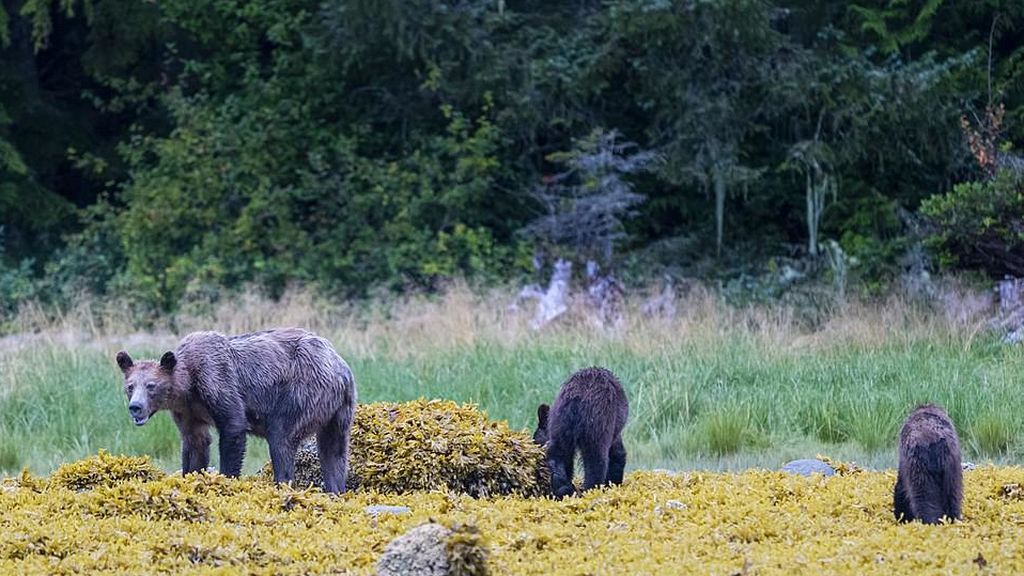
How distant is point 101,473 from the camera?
911cm

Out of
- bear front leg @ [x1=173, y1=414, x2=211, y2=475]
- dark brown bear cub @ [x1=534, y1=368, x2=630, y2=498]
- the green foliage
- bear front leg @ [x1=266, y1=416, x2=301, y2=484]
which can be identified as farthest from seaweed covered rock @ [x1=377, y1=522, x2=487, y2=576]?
the green foliage

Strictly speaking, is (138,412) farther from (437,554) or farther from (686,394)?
(686,394)

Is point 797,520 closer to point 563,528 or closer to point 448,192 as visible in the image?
point 563,528

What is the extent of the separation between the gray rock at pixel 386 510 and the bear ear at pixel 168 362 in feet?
5.56

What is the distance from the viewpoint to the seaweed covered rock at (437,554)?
6.42 metres

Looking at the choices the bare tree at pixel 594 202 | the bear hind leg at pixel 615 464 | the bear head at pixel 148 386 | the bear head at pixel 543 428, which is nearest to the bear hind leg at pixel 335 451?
the bear head at pixel 148 386

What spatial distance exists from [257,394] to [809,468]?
4.03m

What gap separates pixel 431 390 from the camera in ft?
47.7

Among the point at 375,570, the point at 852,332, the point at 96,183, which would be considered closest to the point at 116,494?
the point at 375,570

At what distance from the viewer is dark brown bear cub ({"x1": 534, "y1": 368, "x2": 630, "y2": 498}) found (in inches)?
363

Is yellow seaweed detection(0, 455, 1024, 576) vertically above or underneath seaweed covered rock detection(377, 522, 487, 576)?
underneath

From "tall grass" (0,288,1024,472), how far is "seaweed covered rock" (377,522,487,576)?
18.7 feet

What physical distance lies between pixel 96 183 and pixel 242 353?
22.6 metres

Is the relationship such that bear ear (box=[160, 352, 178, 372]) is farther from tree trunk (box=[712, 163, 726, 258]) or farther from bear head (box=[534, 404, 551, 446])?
tree trunk (box=[712, 163, 726, 258])
